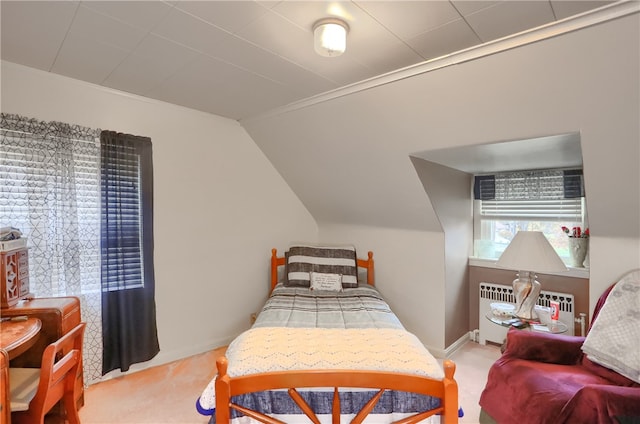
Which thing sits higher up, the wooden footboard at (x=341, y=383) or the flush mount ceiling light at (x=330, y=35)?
the flush mount ceiling light at (x=330, y=35)

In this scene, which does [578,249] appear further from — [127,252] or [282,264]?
[127,252]

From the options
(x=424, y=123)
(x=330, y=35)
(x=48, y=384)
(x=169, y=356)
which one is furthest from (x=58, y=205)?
(x=424, y=123)

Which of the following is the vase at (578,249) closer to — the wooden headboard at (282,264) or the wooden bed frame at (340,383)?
the wooden headboard at (282,264)

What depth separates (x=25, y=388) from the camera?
66.6 inches

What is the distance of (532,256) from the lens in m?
2.30

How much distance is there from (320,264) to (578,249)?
230 cm

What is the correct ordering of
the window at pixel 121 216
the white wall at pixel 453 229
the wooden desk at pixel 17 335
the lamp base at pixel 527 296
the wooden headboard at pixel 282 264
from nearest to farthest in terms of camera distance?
the wooden desk at pixel 17 335, the lamp base at pixel 527 296, the window at pixel 121 216, the white wall at pixel 453 229, the wooden headboard at pixel 282 264

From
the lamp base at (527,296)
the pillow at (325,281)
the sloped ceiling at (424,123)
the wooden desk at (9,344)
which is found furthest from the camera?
the pillow at (325,281)

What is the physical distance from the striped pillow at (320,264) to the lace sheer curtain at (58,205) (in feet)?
5.46

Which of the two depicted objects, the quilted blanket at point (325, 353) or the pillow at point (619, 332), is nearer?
the quilted blanket at point (325, 353)

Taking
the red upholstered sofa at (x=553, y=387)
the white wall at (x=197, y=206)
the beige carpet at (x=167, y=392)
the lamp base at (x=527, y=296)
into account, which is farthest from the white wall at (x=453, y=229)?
the white wall at (x=197, y=206)

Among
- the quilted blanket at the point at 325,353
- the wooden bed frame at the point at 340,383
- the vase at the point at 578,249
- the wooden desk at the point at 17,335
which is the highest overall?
the vase at the point at 578,249

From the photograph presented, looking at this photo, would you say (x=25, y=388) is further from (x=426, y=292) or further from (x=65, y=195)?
(x=426, y=292)

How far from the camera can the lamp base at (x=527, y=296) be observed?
242cm
